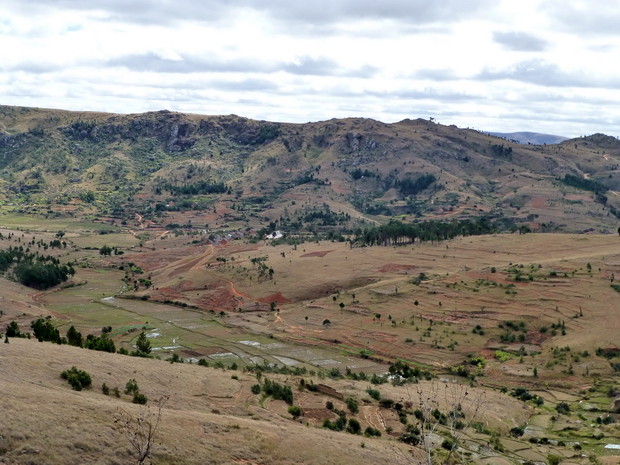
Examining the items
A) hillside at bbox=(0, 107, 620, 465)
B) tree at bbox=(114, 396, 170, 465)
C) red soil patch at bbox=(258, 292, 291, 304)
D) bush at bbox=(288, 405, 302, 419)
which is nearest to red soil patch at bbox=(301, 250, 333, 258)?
hillside at bbox=(0, 107, 620, 465)

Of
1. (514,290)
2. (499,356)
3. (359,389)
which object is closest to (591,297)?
(514,290)

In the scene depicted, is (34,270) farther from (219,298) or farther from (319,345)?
(319,345)

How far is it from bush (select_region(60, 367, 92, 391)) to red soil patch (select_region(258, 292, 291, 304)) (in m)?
59.9

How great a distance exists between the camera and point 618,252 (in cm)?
9444

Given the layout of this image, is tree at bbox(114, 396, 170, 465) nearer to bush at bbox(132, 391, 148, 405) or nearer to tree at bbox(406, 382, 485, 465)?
bush at bbox(132, 391, 148, 405)

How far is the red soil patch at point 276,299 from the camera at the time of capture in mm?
100562

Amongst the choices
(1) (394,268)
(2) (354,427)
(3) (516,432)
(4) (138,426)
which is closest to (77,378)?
(4) (138,426)

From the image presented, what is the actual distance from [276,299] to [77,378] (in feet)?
203

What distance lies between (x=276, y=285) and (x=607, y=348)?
174 ft

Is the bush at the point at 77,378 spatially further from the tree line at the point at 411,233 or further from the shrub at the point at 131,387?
the tree line at the point at 411,233

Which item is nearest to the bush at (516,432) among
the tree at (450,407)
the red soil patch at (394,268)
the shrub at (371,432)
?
the tree at (450,407)

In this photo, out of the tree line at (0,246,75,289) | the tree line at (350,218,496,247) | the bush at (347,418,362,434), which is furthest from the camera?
the tree line at (350,218,496,247)

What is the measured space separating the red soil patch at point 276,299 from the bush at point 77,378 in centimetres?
5991

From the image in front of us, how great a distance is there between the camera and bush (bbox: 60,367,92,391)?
39531mm
